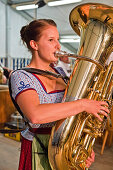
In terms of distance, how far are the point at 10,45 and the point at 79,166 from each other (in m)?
7.59

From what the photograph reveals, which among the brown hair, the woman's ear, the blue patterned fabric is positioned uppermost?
the brown hair

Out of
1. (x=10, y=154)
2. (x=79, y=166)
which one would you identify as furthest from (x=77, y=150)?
(x=10, y=154)

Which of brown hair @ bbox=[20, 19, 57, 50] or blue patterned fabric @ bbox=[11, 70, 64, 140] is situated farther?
brown hair @ bbox=[20, 19, 57, 50]

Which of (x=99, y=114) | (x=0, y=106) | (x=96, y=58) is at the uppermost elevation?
(x=96, y=58)

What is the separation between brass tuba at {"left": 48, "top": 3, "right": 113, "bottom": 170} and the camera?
78 centimetres

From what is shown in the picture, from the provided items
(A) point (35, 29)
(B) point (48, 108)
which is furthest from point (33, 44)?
(B) point (48, 108)

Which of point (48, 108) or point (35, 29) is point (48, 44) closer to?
point (35, 29)

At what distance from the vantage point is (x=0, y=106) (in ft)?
10.2

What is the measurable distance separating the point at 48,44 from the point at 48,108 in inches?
11.2

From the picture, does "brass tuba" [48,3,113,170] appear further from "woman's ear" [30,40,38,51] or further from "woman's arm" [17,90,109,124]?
"woman's ear" [30,40,38,51]

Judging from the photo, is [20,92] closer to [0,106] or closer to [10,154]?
[10,154]

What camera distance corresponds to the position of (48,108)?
70 centimetres

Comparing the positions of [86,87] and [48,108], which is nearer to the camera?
[48,108]

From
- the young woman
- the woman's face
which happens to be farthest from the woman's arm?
the woman's face
